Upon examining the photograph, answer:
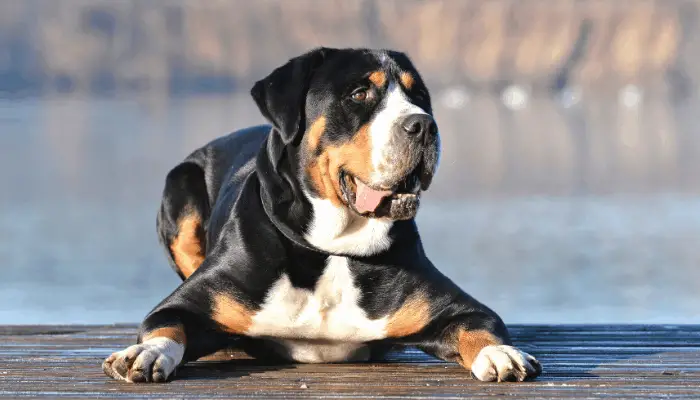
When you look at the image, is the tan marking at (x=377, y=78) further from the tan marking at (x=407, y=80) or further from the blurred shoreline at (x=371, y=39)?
the blurred shoreline at (x=371, y=39)

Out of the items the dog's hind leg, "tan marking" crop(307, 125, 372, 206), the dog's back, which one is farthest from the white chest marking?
the dog's hind leg

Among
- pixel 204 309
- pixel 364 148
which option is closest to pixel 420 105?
pixel 364 148

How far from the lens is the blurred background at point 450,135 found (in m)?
9.86

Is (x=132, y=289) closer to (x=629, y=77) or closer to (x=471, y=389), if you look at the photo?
(x=471, y=389)

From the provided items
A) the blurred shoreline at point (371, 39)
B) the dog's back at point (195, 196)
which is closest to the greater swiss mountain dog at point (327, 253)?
the dog's back at point (195, 196)

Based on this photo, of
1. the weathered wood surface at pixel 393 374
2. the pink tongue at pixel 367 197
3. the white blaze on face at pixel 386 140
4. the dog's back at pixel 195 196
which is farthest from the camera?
Result: the dog's back at pixel 195 196

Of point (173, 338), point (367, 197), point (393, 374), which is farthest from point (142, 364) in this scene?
point (367, 197)

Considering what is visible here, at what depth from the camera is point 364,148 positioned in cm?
436

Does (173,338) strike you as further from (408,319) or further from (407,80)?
(407,80)

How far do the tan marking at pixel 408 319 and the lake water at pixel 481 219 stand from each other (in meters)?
3.91

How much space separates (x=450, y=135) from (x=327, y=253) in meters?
17.0

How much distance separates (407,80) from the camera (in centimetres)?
464

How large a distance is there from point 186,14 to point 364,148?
105 ft

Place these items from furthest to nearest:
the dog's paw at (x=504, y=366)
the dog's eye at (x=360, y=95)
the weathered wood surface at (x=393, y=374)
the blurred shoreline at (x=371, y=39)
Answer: the blurred shoreline at (x=371, y=39) < the dog's eye at (x=360, y=95) < the dog's paw at (x=504, y=366) < the weathered wood surface at (x=393, y=374)
